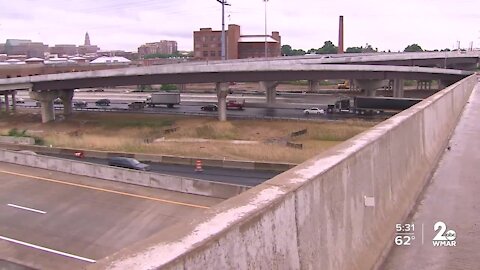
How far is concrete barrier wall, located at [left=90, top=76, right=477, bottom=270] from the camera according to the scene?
3.29 m

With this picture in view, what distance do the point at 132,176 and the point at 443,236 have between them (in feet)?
56.5

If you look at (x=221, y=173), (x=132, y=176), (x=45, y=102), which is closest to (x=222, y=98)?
(x=45, y=102)

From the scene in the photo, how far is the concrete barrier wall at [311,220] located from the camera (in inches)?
129

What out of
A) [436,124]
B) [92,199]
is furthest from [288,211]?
[92,199]

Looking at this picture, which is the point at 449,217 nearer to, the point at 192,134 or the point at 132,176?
the point at 132,176

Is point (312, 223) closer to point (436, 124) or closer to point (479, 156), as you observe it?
point (479, 156)

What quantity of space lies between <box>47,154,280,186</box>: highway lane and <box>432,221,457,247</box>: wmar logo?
663 inches

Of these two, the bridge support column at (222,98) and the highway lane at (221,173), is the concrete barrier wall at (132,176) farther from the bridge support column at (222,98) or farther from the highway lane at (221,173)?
the bridge support column at (222,98)

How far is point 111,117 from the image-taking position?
57250mm

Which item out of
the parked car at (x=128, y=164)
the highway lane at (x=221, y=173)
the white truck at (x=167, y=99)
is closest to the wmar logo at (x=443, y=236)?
the highway lane at (x=221, y=173)

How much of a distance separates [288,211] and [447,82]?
86626 mm

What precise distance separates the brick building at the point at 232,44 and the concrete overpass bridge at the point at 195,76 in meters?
63.6

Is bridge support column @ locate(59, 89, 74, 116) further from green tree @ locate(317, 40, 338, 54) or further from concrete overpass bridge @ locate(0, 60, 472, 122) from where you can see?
green tree @ locate(317, 40, 338, 54)

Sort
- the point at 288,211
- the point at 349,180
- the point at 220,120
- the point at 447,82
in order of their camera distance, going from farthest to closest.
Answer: the point at 447,82 → the point at 220,120 → the point at 349,180 → the point at 288,211
